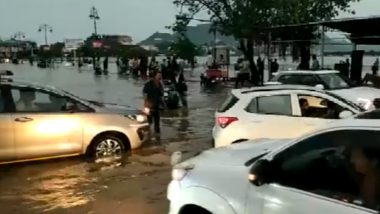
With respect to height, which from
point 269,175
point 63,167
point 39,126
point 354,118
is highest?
point 354,118

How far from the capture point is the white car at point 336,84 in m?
14.4

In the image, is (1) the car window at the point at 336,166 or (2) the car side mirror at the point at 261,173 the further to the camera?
(2) the car side mirror at the point at 261,173

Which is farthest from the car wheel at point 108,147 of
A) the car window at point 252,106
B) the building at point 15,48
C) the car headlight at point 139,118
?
the building at point 15,48

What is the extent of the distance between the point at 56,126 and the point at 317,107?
4465 mm

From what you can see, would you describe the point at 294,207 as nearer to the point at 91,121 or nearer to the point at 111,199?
the point at 111,199

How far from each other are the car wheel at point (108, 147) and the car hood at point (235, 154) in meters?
6.17

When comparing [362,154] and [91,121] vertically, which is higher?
[362,154]

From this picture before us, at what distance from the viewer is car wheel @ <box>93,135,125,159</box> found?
11562 millimetres

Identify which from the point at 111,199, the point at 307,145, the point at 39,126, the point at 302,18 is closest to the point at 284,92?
the point at 111,199

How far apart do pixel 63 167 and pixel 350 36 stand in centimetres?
1935

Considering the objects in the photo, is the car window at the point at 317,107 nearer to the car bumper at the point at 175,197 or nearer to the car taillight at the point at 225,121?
the car taillight at the point at 225,121

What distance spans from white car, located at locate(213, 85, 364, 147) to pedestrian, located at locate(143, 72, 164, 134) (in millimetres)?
4650

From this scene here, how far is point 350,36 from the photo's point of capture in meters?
27.6

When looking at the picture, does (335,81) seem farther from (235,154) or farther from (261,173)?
(261,173)
